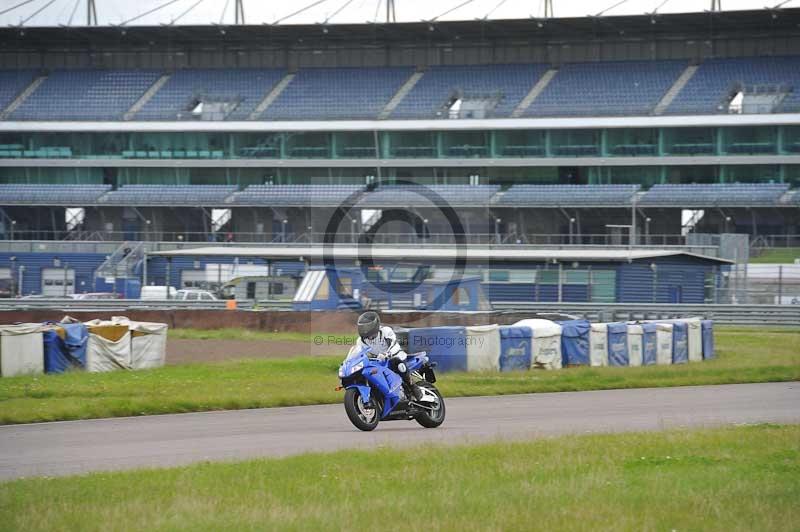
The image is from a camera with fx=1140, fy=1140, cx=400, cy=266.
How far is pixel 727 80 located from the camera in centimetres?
6184

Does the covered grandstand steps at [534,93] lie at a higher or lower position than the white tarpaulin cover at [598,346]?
higher

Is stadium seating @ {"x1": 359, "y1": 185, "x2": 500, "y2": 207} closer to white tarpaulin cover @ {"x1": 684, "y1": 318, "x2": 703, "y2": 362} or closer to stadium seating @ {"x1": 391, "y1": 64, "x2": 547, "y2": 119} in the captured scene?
stadium seating @ {"x1": 391, "y1": 64, "x2": 547, "y2": 119}

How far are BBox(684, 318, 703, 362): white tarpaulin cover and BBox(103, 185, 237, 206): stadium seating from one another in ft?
129

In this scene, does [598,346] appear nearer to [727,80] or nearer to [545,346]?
[545,346]

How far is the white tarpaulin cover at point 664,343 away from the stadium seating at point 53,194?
146 feet

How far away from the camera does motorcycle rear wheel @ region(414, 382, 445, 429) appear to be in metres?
14.5

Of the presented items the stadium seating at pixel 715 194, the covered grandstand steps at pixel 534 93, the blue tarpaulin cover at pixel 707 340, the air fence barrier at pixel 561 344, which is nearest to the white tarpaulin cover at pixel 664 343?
the air fence barrier at pixel 561 344

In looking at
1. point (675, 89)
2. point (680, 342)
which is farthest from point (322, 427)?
point (675, 89)

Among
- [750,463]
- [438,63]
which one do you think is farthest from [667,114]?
[750,463]

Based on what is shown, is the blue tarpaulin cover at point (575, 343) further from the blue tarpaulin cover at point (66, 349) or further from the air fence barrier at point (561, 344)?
the blue tarpaulin cover at point (66, 349)

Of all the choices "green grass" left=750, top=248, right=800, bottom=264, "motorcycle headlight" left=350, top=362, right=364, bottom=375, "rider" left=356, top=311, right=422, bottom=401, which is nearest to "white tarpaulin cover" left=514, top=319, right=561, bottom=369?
"rider" left=356, top=311, right=422, bottom=401

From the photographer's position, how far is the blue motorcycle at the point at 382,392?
13.5m

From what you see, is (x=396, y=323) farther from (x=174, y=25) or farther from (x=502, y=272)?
(x=174, y=25)

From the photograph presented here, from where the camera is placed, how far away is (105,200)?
64.1 metres
